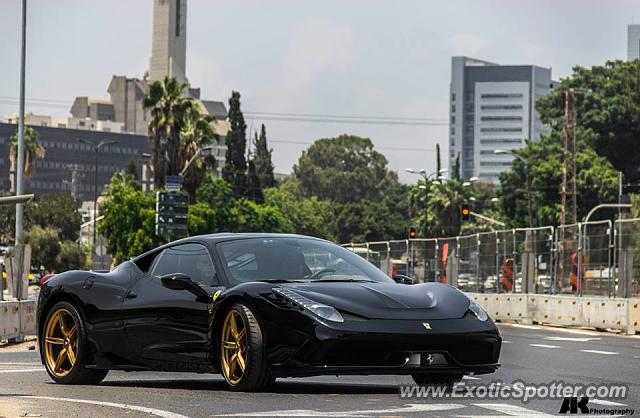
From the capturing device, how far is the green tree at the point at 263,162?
575ft

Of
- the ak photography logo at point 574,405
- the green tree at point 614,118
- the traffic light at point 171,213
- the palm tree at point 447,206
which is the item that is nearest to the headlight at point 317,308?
the ak photography logo at point 574,405

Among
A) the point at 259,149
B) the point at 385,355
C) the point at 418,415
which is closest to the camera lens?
the point at 418,415

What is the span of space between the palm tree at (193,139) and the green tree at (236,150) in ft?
184

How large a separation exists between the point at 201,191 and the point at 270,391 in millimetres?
104261

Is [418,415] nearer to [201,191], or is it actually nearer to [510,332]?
[510,332]

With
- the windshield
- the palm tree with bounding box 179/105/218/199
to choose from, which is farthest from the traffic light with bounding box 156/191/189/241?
the windshield

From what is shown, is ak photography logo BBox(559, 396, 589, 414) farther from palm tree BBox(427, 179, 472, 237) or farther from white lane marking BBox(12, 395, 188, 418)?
palm tree BBox(427, 179, 472, 237)

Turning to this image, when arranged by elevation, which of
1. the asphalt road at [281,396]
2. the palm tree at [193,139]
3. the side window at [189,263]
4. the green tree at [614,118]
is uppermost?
the green tree at [614,118]

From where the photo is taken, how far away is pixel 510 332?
2738 cm

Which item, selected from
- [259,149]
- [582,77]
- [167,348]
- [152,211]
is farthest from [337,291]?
[259,149]

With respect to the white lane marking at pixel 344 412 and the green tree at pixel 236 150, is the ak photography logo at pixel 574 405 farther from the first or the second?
the green tree at pixel 236 150

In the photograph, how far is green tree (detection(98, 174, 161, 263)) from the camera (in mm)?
90250

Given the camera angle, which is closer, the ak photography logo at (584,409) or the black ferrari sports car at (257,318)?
the ak photography logo at (584,409)

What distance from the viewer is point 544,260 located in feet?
119
